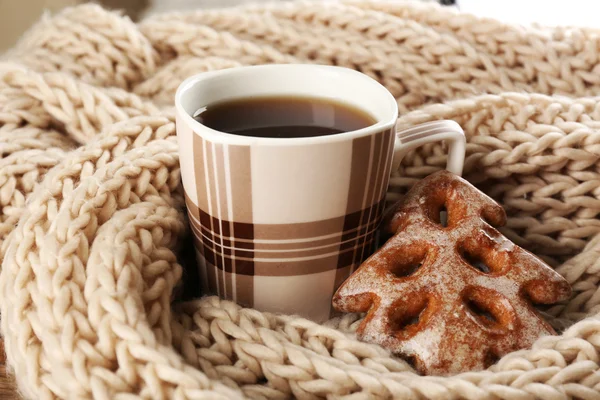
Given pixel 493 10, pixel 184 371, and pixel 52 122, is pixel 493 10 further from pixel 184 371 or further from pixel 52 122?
pixel 184 371

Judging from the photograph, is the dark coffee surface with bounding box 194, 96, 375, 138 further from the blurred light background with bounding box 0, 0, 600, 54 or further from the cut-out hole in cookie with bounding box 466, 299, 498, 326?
the blurred light background with bounding box 0, 0, 600, 54

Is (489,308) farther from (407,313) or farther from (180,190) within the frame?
(180,190)

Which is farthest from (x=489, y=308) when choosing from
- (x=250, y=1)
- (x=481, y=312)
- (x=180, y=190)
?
(x=250, y=1)

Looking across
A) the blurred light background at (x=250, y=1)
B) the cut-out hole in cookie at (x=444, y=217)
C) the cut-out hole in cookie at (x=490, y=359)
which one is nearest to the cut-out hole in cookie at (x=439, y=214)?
the cut-out hole in cookie at (x=444, y=217)

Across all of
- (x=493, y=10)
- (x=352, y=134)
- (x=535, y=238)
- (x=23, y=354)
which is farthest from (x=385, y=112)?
(x=493, y=10)

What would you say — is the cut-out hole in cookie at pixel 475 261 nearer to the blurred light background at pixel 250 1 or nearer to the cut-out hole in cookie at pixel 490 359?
the cut-out hole in cookie at pixel 490 359
